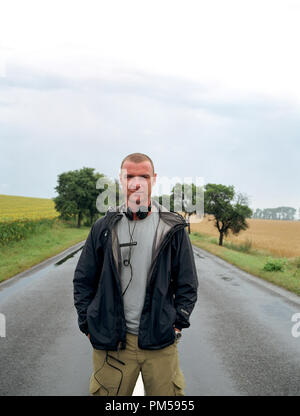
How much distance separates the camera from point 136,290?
251cm

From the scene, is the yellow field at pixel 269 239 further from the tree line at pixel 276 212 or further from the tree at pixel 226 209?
the tree line at pixel 276 212

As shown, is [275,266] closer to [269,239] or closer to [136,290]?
[136,290]

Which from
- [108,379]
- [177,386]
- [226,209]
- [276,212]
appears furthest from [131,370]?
[276,212]

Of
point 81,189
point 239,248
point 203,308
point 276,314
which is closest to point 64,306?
point 203,308

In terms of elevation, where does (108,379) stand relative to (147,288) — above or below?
below

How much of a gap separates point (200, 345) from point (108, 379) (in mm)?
3257

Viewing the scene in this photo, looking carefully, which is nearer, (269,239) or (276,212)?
(269,239)

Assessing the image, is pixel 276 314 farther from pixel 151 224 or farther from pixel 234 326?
pixel 151 224

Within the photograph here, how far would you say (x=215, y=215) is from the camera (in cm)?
3738


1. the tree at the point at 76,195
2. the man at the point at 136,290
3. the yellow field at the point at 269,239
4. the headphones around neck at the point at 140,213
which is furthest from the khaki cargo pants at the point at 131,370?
the tree at the point at 76,195

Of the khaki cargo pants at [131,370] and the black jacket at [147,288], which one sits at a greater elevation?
the black jacket at [147,288]

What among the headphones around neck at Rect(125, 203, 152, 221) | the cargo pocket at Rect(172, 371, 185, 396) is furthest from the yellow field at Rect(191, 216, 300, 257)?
the headphones around neck at Rect(125, 203, 152, 221)

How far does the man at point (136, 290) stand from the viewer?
2484 millimetres

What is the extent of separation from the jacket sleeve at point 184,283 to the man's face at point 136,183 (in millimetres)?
391
